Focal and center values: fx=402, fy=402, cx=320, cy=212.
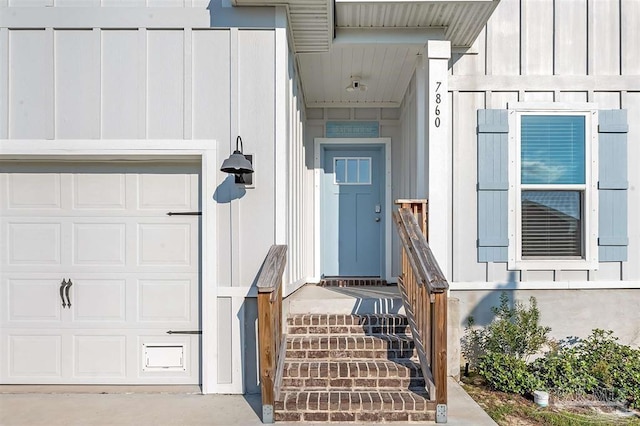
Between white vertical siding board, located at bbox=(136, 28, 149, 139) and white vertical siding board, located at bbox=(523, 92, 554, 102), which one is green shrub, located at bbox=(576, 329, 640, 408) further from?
→ white vertical siding board, located at bbox=(136, 28, 149, 139)

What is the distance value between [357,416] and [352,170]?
3.17m

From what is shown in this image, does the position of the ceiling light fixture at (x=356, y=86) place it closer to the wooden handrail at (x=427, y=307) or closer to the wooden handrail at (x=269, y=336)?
the wooden handrail at (x=427, y=307)

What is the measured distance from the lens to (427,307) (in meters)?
2.82

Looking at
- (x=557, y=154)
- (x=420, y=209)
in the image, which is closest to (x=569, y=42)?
(x=557, y=154)

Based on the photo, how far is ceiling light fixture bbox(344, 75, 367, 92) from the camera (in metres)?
4.43

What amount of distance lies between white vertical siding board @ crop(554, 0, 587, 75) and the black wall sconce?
327 cm

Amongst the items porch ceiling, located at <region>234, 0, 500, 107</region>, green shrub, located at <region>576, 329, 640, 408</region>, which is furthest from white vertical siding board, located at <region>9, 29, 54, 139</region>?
green shrub, located at <region>576, 329, 640, 408</region>

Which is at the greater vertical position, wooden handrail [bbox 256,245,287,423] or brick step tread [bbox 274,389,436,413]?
wooden handrail [bbox 256,245,287,423]

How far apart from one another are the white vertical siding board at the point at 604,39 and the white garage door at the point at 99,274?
4118 mm

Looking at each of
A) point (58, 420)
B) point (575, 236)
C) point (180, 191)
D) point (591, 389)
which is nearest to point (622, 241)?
point (575, 236)

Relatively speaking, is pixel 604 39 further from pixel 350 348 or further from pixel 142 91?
pixel 142 91

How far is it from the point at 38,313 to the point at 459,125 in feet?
14.1

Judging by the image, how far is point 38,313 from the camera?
11.4ft

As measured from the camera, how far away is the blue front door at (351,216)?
5.16 m
